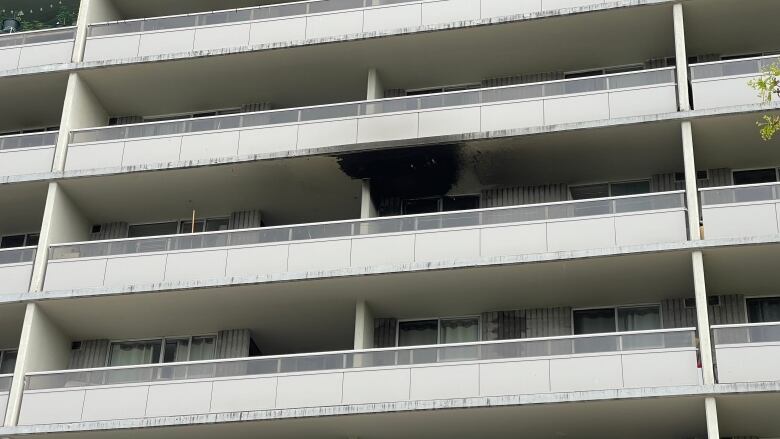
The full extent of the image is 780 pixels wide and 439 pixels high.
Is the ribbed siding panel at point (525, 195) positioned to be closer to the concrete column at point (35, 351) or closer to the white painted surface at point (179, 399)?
the white painted surface at point (179, 399)

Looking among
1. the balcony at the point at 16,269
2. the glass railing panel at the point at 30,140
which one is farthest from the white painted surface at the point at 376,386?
the glass railing panel at the point at 30,140

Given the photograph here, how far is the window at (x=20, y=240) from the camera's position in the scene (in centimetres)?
4131

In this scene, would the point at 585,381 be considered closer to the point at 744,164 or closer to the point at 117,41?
the point at 744,164

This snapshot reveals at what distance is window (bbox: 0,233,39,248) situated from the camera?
41312 millimetres

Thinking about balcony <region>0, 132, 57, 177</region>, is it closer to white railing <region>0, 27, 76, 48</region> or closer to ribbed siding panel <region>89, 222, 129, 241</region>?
ribbed siding panel <region>89, 222, 129, 241</region>

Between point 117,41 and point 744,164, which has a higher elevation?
point 117,41

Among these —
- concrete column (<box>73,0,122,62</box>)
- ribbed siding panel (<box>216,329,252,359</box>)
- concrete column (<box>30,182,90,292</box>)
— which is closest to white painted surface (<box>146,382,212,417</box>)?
ribbed siding panel (<box>216,329,252,359</box>)

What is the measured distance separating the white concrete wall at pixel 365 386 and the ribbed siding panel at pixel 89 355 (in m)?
2.79

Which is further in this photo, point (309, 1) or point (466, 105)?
point (309, 1)

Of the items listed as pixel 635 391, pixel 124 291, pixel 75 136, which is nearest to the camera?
pixel 635 391

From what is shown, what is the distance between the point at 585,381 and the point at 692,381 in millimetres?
2298

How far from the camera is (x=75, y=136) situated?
1563 inches

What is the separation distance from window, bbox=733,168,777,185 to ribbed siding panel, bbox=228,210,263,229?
40.8 ft

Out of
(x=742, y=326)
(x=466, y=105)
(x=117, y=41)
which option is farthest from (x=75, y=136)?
(x=742, y=326)
